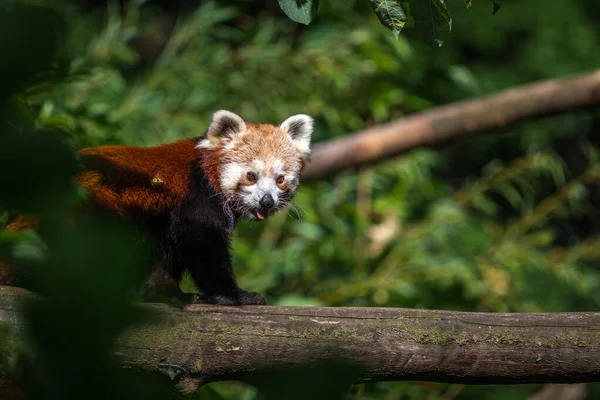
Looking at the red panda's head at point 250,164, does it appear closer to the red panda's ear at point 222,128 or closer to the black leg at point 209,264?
the red panda's ear at point 222,128

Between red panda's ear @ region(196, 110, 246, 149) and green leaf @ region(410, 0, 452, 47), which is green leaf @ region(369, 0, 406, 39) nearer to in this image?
green leaf @ region(410, 0, 452, 47)

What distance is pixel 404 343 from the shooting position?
6.70ft

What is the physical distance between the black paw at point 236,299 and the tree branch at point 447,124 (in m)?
1.88

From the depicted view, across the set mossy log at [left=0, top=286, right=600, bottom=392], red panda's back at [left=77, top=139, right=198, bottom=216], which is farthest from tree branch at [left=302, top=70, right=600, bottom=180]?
mossy log at [left=0, top=286, right=600, bottom=392]

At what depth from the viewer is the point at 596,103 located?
14.5 feet

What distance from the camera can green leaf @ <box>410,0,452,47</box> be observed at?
1.52 metres

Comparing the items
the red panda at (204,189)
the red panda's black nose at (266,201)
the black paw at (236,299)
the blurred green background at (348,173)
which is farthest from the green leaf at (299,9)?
the blurred green background at (348,173)

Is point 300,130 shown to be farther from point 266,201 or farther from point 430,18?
point 430,18

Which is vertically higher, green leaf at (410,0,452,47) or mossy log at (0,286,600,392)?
green leaf at (410,0,452,47)

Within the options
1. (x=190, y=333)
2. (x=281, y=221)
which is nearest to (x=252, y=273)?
(x=281, y=221)

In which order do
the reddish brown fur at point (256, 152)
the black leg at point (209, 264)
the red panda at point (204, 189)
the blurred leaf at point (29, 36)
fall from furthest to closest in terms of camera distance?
the reddish brown fur at point (256, 152)
the black leg at point (209, 264)
the red panda at point (204, 189)
the blurred leaf at point (29, 36)

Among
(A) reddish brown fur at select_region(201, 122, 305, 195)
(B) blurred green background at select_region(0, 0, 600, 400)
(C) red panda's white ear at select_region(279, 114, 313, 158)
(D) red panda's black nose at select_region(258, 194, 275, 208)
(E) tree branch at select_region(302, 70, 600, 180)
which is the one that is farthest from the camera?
(B) blurred green background at select_region(0, 0, 600, 400)

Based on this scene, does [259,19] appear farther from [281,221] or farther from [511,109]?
[511,109]

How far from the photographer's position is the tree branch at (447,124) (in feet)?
14.6
